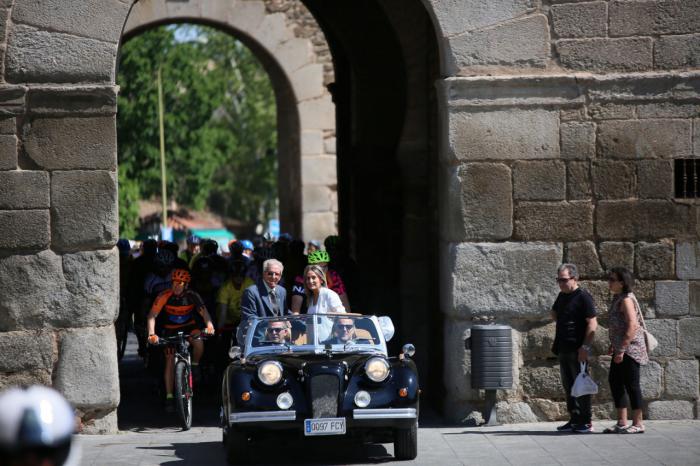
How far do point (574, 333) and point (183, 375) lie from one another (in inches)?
136

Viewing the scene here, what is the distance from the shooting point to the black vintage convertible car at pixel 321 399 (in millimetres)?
8594

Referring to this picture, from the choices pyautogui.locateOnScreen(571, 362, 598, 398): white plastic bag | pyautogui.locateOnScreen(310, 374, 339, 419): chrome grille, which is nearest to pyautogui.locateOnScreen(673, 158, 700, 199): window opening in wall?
pyautogui.locateOnScreen(571, 362, 598, 398): white plastic bag

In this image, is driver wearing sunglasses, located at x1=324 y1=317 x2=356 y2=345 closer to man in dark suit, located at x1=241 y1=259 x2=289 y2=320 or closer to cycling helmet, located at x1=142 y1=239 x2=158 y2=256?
man in dark suit, located at x1=241 y1=259 x2=289 y2=320

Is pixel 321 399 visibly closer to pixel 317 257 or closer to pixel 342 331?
pixel 342 331

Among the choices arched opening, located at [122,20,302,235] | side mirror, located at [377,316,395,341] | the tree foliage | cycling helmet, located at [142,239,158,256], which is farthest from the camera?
the tree foliage

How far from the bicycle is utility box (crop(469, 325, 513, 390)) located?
101 inches

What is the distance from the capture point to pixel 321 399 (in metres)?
8.62

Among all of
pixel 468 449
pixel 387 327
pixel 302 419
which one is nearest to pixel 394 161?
pixel 387 327

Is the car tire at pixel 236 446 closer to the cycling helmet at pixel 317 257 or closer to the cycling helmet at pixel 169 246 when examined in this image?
the cycling helmet at pixel 317 257

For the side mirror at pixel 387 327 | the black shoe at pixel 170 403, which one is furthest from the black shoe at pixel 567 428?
the black shoe at pixel 170 403

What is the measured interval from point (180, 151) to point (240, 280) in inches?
1570

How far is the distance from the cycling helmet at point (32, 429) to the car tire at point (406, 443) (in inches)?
236

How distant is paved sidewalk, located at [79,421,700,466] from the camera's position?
8.94m

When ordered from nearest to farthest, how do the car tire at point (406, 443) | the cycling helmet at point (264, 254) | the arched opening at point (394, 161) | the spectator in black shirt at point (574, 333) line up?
the car tire at point (406, 443), the spectator in black shirt at point (574, 333), the arched opening at point (394, 161), the cycling helmet at point (264, 254)
